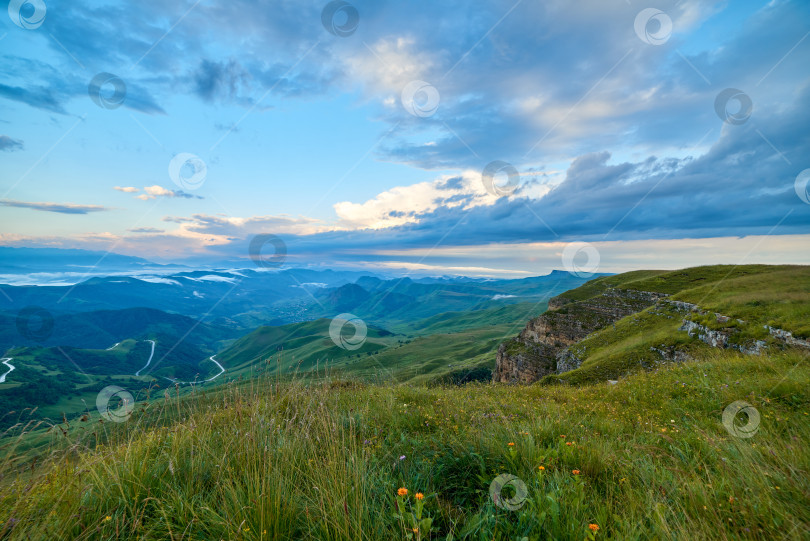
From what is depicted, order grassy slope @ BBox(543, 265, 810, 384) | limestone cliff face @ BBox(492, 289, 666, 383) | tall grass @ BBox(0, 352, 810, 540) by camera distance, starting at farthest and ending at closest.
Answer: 1. limestone cliff face @ BBox(492, 289, 666, 383)
2. grassy slope @ BBox(543, 265, 810, 384)
3. tall grass @ BBox(0, 352, 810, 540)

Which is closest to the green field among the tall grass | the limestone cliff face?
the tall grass

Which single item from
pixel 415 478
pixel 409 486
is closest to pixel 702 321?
pixel 415 478

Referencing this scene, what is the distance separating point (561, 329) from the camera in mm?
62094

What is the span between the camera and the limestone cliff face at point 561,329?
56812 mm

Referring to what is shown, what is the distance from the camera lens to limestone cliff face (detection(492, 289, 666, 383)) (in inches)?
2237

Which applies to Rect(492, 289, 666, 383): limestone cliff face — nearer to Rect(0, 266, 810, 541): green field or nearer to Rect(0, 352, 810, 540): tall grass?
Rect(0, 266, 810, 541): green field

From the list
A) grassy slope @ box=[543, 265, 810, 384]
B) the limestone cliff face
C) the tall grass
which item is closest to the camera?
the tall grass

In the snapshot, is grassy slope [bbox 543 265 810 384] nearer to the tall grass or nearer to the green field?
the green field

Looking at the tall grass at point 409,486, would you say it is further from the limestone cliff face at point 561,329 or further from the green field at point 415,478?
the limestone cliff face at point 561,329

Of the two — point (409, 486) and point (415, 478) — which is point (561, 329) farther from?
point (409, 486)

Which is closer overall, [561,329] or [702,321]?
[702,321]

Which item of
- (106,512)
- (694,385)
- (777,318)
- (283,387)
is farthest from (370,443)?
(777,318)

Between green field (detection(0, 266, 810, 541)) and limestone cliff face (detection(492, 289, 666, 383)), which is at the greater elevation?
green field (detection(0, 266, 810, 541))

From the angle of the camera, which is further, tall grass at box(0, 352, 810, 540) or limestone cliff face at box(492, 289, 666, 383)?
limestone cliff face at box(492, 289, 666, 383)
